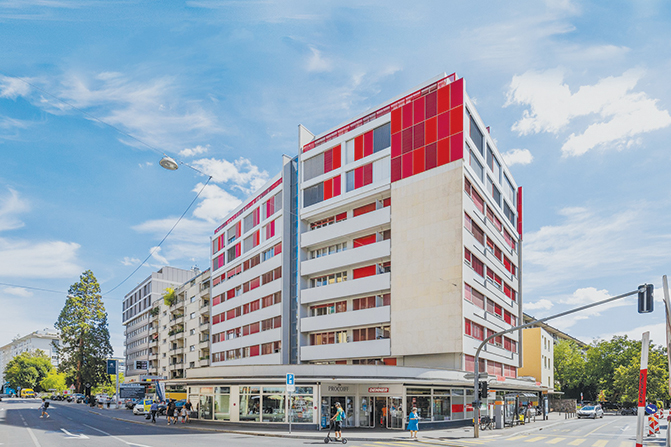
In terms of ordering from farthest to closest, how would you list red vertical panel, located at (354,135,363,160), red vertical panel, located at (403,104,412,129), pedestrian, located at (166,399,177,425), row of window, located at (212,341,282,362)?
1. row of window, located at (212,341,282,362)
2. red vertical panel, located at (354,135,363,160)
3. red vertical panel, located at (403,104,412,129)
4. pedestrian, located at (166,399,177,425)

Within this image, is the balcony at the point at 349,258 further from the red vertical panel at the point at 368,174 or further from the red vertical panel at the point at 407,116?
the red vertical panel at the point at 407,116

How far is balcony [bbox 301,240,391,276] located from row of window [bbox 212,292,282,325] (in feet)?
19.4

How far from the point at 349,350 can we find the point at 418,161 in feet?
52.2

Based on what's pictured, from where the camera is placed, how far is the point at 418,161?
41.2 meters

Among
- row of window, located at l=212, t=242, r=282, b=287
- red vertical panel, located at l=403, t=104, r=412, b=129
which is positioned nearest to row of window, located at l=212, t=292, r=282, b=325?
row of window, located at l=212, t=242, r=282, b=287

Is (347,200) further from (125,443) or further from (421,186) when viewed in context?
(125,443)

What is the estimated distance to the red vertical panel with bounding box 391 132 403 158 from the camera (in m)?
42.3

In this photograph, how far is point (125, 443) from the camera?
22625 mm

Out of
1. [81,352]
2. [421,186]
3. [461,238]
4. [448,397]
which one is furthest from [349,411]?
[81,352]

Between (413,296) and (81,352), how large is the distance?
71.8 meters

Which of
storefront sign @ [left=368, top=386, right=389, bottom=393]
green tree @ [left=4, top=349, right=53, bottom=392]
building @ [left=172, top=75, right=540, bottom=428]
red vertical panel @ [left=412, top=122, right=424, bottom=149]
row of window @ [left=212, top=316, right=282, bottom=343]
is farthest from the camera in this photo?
green tree @ [left=4, top=349, right=53, bottom=392]

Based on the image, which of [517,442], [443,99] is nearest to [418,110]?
[443,99]

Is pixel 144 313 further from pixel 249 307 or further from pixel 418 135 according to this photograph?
pixel 418 135

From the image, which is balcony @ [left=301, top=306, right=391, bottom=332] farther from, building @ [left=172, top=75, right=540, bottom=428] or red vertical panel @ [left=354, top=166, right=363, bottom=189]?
red vertical panel @ [left=354, top=166, right=363, bottom=189]
